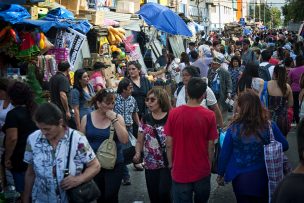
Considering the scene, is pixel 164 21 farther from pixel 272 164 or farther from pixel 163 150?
pixel 272 164

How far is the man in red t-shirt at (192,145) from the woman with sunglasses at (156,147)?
43 cm

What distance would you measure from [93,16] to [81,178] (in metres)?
12.7

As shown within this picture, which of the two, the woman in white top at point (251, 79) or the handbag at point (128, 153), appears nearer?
the handbag at point (128, 153)

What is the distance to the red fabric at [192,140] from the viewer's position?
5.37 m

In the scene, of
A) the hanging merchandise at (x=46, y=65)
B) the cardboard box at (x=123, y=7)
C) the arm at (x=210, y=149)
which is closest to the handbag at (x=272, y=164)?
the arm at (x=210, y=149)

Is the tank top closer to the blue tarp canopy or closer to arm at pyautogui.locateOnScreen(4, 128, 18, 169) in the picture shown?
arm at pyautogui.locateOnScreen(4, 128, 18, 169)

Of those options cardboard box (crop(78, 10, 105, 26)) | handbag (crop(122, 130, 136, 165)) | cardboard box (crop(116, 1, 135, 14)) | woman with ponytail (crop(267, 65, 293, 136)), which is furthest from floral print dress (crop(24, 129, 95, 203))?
cardboard box (crop(116, 1, 135, 14))

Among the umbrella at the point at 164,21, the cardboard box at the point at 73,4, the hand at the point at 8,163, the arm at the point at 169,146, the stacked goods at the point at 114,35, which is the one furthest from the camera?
the stacked goods at the point at 114,35

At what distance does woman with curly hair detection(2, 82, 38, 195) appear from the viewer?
557 centimetres

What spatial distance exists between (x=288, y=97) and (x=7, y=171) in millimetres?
4172

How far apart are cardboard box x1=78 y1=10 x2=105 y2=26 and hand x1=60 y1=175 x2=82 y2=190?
41.3ft

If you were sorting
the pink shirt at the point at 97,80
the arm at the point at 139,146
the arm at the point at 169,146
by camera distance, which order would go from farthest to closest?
the pink shirt at the point at 97,80
the arm at the point at 139,146
the arm at the point at 169,146

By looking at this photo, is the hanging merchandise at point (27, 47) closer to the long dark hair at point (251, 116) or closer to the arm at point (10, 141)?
the arm at point (10, 141)

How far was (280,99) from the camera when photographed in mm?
8148
